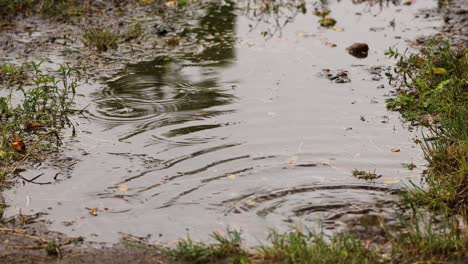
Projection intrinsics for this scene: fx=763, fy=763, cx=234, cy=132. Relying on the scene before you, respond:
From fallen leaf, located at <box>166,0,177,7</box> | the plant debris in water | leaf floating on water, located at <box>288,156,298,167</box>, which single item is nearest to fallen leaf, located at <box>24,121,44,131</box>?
leaf floating on water, located at <box>288,156,298,167</box>

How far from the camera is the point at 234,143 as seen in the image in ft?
18.0

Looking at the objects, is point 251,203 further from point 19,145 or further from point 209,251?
point 19,145

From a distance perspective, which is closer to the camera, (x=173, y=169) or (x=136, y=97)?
(x=173, y=169)

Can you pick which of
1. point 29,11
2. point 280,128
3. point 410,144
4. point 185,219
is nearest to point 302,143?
point 280,128

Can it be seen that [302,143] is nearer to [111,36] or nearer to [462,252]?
[462,252]

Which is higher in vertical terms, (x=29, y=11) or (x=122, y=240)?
(x=29, y=11)

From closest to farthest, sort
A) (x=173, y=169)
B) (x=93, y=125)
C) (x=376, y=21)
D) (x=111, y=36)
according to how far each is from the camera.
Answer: (x=173, y=169)
(x=93, y=125)
(x=111, y=36)
(x=376, y=21)

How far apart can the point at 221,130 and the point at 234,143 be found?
267mm

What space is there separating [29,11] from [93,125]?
10.1 ft

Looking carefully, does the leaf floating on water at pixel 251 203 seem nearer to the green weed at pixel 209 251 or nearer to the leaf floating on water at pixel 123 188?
the green weed at pixel 209 251

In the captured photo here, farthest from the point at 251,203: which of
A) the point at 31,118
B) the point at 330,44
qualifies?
the point at 330,44

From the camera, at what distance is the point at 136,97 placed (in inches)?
253

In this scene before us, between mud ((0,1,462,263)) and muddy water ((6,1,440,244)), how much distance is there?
1cm

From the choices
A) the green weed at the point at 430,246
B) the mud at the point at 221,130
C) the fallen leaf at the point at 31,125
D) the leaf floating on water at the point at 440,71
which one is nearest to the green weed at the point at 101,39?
the mud at the point at 221,130
